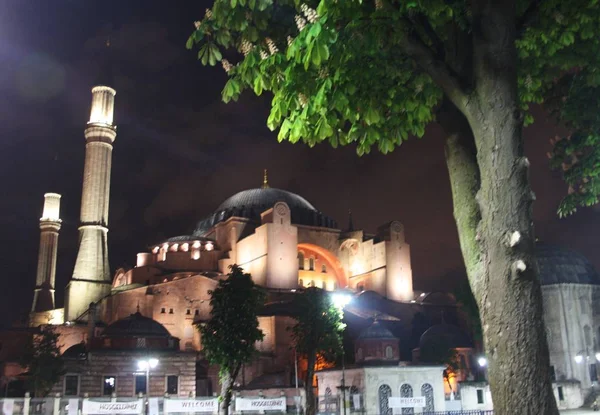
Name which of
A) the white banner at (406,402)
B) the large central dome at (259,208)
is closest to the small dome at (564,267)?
the white banner at (406,402)

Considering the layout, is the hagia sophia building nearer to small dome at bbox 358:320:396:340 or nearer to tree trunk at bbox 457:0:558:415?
small dome at bbox 358:320:396:340

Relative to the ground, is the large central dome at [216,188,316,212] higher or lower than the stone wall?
higher

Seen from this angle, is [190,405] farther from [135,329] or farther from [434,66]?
[434,66]

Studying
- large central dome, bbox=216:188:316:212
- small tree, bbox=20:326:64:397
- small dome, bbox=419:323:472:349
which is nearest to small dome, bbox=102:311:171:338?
small tree, bbox=20:326:64:397

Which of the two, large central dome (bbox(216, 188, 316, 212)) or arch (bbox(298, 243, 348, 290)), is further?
large central dome (bbox(216, 188, 316, 212))

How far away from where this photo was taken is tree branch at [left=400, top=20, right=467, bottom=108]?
7.17m

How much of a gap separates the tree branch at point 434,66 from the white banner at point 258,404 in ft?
83.2

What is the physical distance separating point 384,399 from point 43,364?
22.1 meters

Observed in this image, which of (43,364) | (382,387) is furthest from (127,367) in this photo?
(382,387)

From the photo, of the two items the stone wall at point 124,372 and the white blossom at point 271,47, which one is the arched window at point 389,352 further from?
the white blossom at point 271,47

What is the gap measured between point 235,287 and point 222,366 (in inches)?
167

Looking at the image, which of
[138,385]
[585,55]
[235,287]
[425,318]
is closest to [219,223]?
[425,318]

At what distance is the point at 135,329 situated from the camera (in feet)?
141

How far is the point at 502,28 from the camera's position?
691 centimetres
